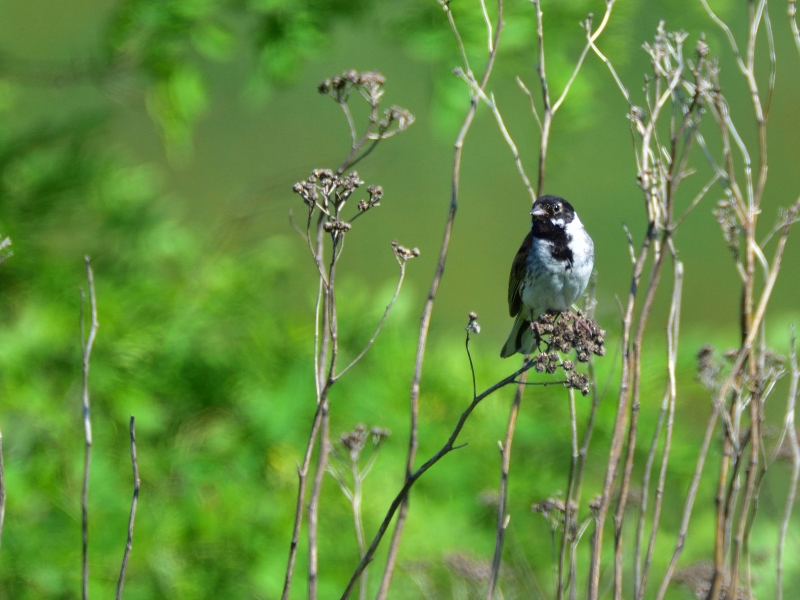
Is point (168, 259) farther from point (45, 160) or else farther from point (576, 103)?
point (576, 103)

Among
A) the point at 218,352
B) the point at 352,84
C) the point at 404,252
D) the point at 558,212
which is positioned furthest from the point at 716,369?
the point at 218,352

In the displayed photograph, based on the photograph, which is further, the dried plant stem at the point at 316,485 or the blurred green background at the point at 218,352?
the blurred green background at the point at 218,352

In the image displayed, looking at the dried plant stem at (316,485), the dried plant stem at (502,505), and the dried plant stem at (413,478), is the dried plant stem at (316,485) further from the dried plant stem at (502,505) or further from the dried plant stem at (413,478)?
the dried plant stem at (502,505)

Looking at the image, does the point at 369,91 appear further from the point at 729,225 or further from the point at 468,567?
the point at 468,567

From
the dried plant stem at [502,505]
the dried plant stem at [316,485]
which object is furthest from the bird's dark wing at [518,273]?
the dried plant stem at [316,485]

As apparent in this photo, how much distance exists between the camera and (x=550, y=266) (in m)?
2.89

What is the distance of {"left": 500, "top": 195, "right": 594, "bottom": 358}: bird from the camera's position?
2865mm

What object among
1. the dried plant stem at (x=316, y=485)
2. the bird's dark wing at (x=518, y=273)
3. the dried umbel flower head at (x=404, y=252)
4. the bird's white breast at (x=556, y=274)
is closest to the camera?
the dried plant stem at (x=316, y=485)

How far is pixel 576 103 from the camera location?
4.64 m

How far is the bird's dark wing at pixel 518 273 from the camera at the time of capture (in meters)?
2.99

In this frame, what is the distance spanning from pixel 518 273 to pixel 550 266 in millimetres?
158

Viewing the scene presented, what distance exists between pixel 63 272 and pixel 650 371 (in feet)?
10.9

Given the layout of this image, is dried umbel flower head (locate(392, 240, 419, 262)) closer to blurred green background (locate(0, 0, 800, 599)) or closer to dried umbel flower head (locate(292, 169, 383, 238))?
dried umbel flower head (locate(292, 169, 383, 238))

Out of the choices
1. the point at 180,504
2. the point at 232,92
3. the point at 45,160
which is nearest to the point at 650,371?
the point at 180,504
